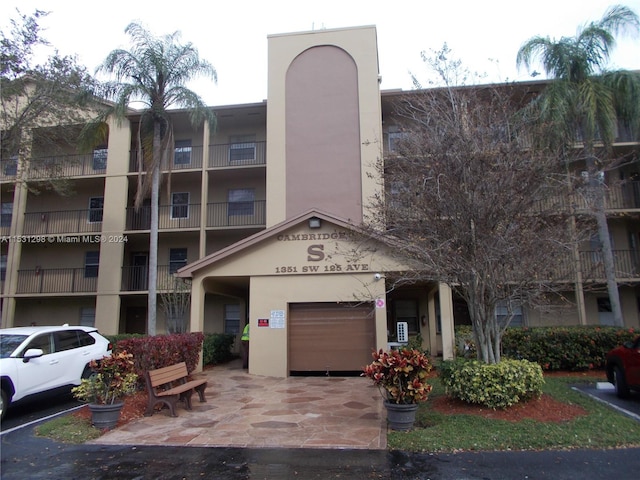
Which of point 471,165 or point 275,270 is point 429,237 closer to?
point 471,165

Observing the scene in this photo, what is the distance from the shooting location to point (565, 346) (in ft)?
41.5

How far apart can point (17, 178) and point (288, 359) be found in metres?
13.6

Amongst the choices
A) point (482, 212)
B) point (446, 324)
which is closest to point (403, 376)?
point (482, 212)

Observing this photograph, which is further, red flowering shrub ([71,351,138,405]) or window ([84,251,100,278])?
window ([84,251,100,278])

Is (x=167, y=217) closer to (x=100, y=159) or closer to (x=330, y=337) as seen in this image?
(x=100, y=159)

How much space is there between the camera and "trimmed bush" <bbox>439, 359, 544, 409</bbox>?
24.8 feet

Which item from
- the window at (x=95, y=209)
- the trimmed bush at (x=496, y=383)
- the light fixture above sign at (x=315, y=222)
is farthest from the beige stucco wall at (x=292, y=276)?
the window at (x=95, y=209)

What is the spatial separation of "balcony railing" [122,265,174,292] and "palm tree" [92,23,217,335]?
461cm

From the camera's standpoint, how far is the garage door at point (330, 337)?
13.1 m

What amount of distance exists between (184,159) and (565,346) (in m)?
17.1

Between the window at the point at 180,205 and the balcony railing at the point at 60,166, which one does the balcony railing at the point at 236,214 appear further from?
the balcony railing at the point at 60,166

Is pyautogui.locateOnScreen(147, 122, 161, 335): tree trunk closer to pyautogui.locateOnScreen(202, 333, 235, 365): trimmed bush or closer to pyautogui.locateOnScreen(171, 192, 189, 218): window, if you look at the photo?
pyautogui.locateOnScreen(202, 333, 235, 365): trimmed bush

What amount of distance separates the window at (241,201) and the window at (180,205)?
2.00 m

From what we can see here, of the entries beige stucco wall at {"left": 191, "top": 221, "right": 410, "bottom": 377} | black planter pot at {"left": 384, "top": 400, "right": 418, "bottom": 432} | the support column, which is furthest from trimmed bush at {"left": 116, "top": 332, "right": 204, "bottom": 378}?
the support column
